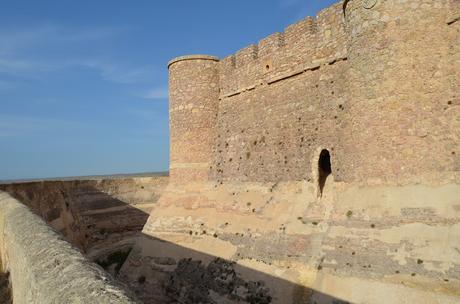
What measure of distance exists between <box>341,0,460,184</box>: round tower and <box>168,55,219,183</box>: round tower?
24.5ft

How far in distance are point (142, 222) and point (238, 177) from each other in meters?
10.3

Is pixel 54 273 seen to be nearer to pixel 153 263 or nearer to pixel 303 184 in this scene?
pixel 303 184

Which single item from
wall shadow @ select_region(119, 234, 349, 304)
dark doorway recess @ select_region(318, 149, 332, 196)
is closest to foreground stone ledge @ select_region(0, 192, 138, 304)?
wall shadow @ select_region(119, 234, 349, 304)

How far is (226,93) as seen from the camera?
50.8ft

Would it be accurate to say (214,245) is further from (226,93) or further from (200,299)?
(226,93)

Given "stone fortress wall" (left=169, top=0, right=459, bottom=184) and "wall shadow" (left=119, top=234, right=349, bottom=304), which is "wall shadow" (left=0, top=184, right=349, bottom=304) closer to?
"wall shadow" (left=119, top=234, right=349, bottom=304)

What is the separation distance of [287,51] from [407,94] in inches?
188

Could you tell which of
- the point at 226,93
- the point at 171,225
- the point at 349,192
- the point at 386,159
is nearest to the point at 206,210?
the point at 171,225

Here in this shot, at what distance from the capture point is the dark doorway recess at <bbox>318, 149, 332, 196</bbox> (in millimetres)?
11086

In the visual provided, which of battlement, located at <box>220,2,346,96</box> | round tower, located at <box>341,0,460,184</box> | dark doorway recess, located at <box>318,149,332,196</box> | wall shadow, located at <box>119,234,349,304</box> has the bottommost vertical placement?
wall shadow, located at <box>119,234,349,304</box>

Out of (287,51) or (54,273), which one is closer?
(54,273)

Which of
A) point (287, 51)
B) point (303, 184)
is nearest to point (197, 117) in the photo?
point (287, 51)

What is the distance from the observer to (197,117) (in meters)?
15.8

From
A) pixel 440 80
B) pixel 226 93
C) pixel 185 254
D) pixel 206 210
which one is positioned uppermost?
pixel 226 93
